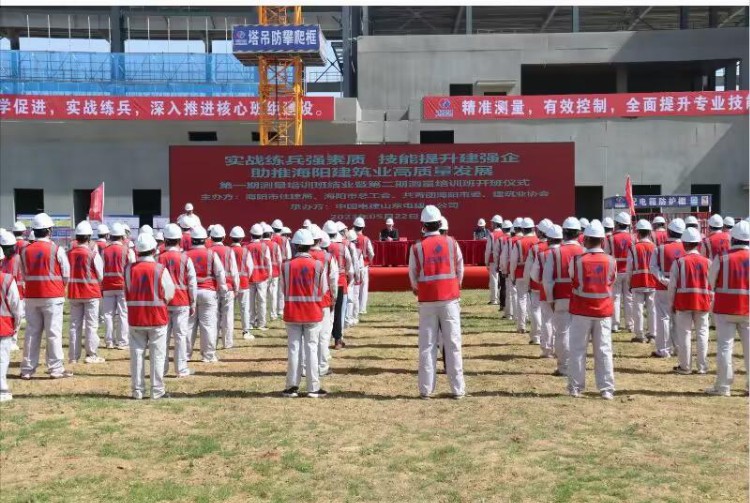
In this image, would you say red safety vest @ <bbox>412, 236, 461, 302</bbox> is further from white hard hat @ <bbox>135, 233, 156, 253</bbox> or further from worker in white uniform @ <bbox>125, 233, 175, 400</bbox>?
white hard hat @ <bbox>135, 233, 156, 253</bbox>

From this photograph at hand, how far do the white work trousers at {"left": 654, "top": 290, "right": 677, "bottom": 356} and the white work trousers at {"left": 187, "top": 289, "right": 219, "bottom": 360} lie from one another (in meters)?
7.44

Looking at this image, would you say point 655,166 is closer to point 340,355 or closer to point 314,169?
point 314,169

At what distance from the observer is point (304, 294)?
1047 cm

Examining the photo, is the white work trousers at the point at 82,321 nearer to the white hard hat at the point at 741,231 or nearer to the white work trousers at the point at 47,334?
the white work trousers at the point at 47,334

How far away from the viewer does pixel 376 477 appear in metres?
7.34

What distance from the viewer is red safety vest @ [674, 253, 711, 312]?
37.6 ft

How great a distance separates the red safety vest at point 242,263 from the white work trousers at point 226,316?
3.83 ft

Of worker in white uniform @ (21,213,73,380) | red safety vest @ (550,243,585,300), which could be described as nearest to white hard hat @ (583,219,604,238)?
red safety vest @ (550,243,585,300)

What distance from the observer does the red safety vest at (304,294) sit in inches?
412

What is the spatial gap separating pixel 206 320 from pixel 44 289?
2.52 meters

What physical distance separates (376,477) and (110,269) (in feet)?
27.8

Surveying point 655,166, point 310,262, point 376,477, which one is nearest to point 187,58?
point 655,166

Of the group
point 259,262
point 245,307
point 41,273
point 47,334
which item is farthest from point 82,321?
point 259,262

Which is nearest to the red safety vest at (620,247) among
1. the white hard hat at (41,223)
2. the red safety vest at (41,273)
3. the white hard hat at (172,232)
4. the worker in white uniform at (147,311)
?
the white hard hat at (172,232)
